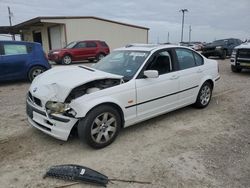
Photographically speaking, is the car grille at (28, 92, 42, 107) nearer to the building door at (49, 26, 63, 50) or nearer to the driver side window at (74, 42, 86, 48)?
the driver side window at (74, 42, 86, 48)

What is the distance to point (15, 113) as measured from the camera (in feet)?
18.3

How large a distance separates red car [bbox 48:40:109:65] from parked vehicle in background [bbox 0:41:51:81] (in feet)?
23.7

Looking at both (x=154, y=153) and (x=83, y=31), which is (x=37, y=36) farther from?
(x=154, y=153)

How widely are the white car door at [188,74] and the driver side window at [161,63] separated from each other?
0.30 metres

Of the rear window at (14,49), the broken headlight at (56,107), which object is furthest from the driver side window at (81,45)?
the broken headlight at (56,107)

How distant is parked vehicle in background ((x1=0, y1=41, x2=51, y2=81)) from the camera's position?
8.56 metres

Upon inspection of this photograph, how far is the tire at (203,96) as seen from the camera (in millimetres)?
5772

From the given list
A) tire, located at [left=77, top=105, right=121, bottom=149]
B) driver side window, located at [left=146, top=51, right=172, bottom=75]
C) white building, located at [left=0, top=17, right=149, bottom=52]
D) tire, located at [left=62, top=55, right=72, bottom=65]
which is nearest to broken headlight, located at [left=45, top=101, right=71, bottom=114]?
tire, located at [left=77, top=105, right=121, bottom=149]

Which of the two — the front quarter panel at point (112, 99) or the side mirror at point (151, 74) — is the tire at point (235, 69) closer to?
the side mirror at point (151, 74)

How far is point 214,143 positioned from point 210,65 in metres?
2.53

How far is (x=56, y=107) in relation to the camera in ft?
12.1

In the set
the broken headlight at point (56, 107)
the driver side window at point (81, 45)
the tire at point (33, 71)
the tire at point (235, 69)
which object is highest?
the driver side window at point (81, 45)

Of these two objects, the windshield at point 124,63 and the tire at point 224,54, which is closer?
the windshield at point 124,63

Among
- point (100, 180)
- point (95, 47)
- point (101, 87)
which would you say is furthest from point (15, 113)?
point (95, 47)
